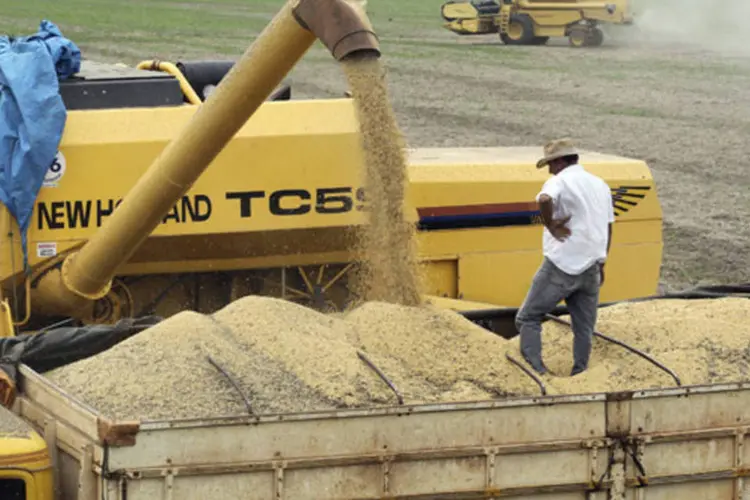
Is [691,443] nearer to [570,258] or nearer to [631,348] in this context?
[631,348]

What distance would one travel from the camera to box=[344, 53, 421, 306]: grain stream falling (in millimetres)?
7699

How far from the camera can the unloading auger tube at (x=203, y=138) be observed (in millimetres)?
7109

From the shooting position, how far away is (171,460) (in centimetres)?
594

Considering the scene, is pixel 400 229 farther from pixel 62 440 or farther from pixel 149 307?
pixel 62 440

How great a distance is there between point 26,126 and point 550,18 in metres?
27.8

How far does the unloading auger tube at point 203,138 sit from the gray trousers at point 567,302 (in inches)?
58.0

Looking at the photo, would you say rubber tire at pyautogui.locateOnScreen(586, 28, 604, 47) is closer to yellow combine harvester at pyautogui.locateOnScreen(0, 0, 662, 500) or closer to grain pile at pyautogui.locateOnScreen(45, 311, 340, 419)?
yellow combine harvester at pyautogui.locateOnScreen(0, 0, 662, 500)

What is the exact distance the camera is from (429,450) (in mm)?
6270

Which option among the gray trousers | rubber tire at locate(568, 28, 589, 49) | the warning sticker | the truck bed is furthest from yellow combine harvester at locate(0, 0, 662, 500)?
rubber tire at locate(568, 28, 589, 49)

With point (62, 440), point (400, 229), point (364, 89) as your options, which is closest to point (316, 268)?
point (400, 229)

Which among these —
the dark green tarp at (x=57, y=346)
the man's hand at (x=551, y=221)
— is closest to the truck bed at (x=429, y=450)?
the dark green tarp at (x=57, y=346)

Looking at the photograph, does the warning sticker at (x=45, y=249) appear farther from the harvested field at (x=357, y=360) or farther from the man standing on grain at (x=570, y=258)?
the man standing on grain at (x=570, y=258)

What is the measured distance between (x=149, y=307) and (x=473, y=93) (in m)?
18.3

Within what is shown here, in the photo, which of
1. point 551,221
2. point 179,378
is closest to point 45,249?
point 179,378
